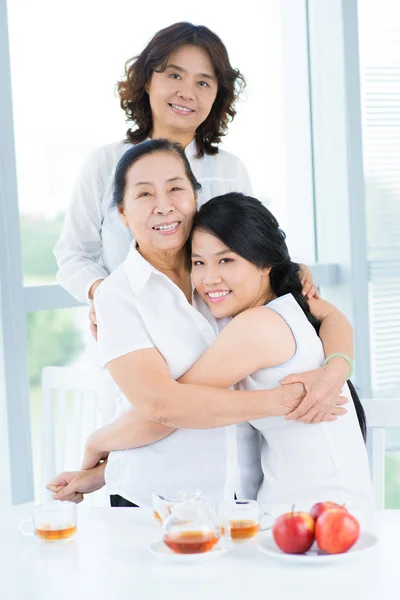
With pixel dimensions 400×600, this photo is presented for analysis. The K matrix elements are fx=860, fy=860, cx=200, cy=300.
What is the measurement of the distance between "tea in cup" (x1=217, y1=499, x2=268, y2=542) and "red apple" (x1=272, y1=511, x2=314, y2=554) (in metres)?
0.10

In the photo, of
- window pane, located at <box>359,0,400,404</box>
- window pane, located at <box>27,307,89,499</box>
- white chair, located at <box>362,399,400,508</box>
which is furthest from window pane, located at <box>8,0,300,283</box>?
white chair, located at <box>362,399,400,508</box>

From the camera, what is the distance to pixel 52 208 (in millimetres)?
3066

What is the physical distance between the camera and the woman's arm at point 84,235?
228 centimetres

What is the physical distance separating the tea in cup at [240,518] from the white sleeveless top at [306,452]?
28 centimetres

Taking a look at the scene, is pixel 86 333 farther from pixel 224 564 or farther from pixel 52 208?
pixel 224 564

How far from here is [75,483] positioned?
1883 millimetres

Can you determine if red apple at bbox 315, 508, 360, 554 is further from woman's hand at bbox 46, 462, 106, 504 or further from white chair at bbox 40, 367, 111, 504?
white chair at bbox 40, 367, 111, 504

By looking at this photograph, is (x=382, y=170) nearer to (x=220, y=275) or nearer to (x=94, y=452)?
(x=220, y=275)

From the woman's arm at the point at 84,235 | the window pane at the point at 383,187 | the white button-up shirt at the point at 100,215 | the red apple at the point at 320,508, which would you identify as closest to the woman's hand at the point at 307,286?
the white button-up shirt at the point at 100,215

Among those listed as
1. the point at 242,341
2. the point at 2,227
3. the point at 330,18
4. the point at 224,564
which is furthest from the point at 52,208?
the point at 224,564

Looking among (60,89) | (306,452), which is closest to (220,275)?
(306,452)

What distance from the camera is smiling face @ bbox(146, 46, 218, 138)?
2.25 metres

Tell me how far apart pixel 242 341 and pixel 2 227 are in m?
1.36

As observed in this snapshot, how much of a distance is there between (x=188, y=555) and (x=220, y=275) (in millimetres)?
674
